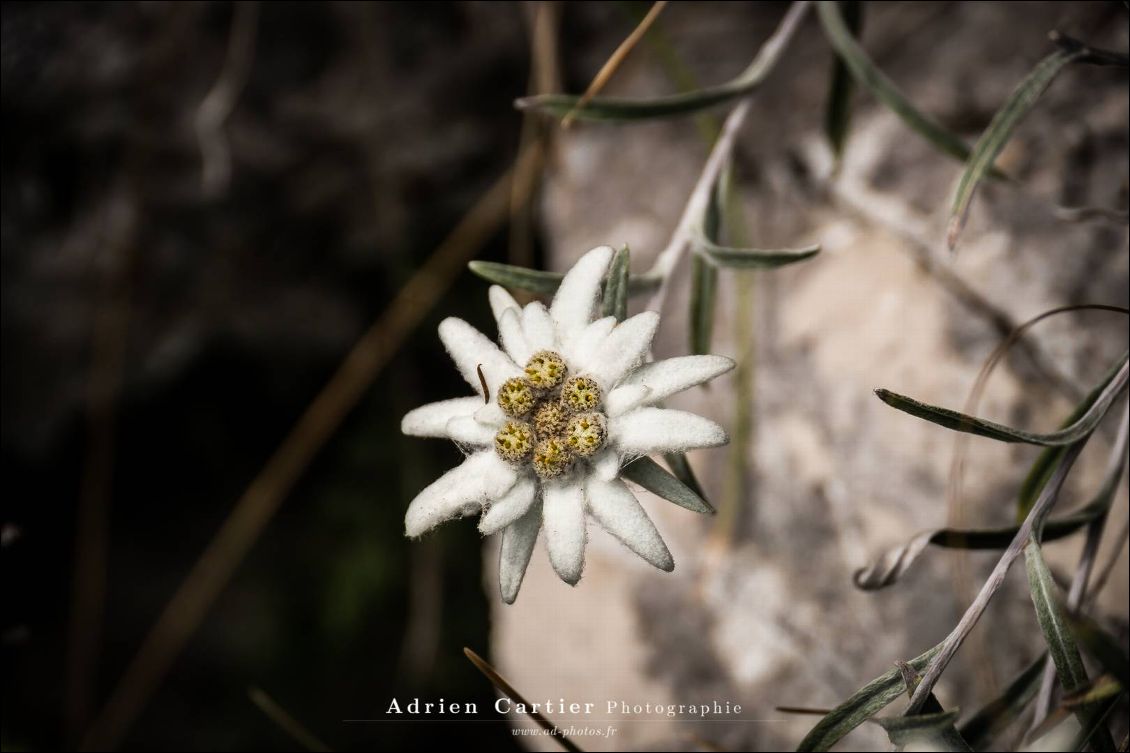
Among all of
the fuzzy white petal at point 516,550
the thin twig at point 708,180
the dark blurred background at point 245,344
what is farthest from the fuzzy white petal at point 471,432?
the dark blurred background at point 245,344

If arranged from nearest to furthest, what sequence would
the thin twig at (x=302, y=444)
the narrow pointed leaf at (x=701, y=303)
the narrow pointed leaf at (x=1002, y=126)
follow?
the narrow pointed leaf at (x=1002, y=126) < the narrow pointed leaf at (x=701, y=303) < the thin twig at (x=302, y=444)

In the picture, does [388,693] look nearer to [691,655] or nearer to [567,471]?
[691,655]

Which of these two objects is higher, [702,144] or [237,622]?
[702,144]

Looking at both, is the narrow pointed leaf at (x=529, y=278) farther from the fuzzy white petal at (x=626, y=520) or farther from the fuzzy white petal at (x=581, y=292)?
the fuzzy white petal at (x=626, y=520)

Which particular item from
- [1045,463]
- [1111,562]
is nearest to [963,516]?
[1111,562]

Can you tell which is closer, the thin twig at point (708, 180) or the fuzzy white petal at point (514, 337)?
the fuzzy white petal at point (514, 337)

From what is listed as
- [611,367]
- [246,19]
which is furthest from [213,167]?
[611,367]

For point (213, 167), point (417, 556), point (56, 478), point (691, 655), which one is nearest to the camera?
point (691, 655)

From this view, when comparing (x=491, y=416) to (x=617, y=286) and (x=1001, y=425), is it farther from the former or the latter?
(x=1001, y=425)
